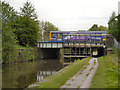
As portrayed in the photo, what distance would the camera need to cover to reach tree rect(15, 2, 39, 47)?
180 ft

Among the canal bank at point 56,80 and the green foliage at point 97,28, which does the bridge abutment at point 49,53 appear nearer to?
the canal bank at point 56,80

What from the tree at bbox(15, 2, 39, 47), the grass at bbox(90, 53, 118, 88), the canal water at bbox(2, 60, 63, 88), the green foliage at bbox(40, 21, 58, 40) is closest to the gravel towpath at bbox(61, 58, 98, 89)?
the grass at bbox(90, 53, 118, 88)

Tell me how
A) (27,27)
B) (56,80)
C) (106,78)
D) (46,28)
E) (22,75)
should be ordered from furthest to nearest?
(46,28) < (27,27) < (22,75) < (56,80) < (106,78)

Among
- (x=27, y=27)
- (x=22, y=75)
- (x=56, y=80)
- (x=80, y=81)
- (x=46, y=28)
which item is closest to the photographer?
(x=80, y=81)

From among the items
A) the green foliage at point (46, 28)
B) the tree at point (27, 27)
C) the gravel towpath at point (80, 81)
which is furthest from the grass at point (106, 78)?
the green foliage at point (46, 28)

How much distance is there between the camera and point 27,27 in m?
56.7

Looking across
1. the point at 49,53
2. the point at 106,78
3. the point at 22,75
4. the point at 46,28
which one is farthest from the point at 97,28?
the point at 106,78

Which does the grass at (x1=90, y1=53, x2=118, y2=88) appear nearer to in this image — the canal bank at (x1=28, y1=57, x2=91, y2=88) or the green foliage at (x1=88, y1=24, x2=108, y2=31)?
the canal bank at (x1=28, y1=57, x2=91, y2=88)

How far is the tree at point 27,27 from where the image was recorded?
54975mm

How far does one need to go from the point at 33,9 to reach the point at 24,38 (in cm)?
1134

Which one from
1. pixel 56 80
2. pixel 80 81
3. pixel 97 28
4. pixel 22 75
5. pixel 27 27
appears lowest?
pixel 22 75

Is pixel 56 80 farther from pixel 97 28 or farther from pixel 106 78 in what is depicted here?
pixel 97 28

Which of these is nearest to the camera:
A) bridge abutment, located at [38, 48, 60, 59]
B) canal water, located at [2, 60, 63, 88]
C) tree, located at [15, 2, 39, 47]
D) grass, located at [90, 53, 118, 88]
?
grass, located at [90, 53, 118, 88]

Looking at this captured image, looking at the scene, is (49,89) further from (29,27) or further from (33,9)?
(33,9)
